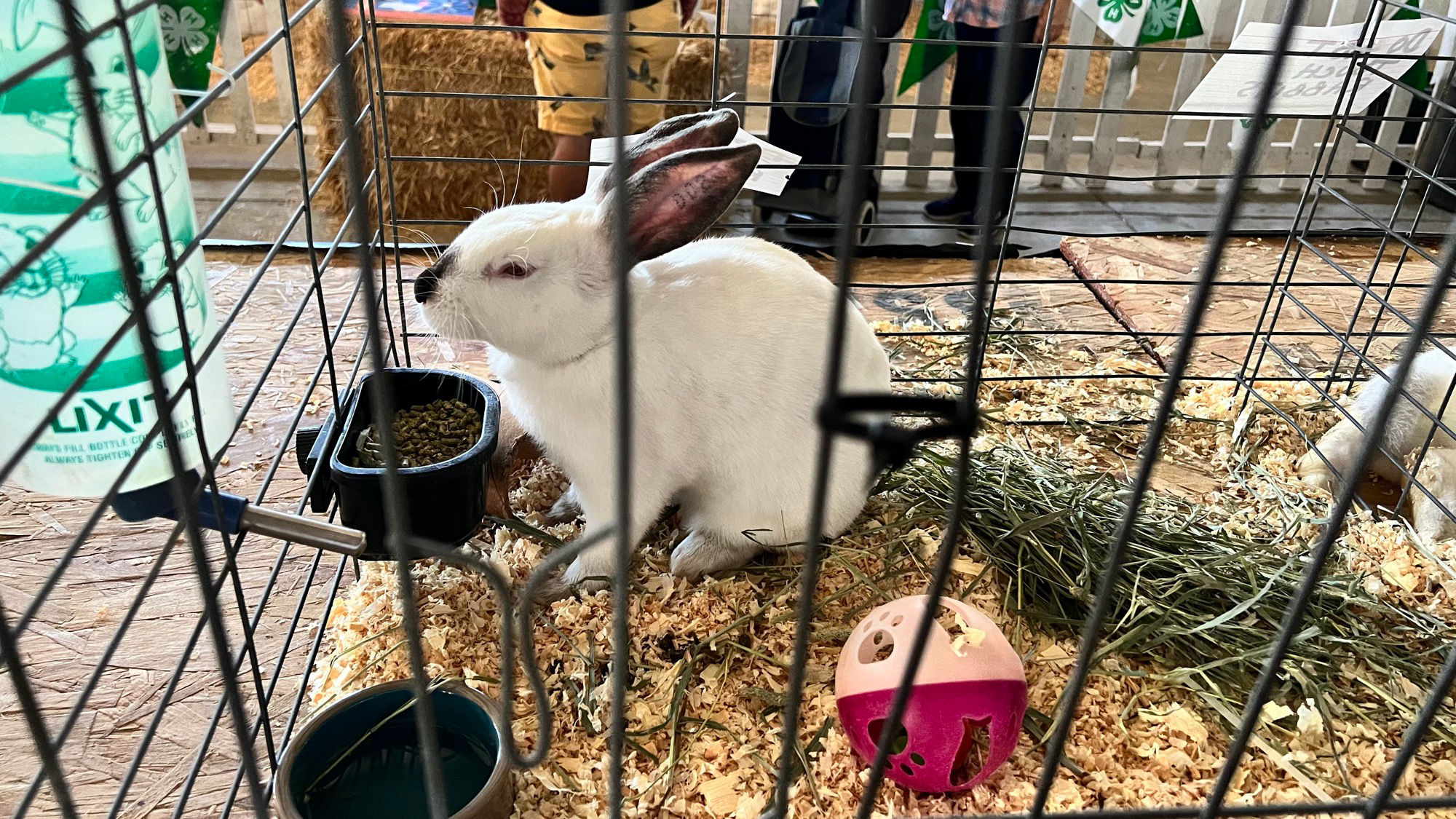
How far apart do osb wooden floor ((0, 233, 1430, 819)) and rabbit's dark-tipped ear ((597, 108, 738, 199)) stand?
0.55 metres

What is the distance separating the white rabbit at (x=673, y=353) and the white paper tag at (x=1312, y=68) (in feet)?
2.81

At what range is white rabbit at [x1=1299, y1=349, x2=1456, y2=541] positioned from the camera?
2.13 metres

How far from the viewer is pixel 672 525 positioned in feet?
6.70

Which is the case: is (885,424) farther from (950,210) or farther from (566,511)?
(950,210)

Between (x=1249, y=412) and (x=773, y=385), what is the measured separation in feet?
4.48

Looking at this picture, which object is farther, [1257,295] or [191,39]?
[1257,295]

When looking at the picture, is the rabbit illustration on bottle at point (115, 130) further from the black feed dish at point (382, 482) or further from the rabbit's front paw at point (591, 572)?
the rabbit's front paw at point (591, 572)

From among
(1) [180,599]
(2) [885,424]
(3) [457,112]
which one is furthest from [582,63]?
(2) [885,424]

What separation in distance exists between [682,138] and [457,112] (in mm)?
2053

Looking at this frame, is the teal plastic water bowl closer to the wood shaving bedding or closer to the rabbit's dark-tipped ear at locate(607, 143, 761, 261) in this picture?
the wood shaving bedding

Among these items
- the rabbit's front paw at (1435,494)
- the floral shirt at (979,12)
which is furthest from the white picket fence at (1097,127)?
the rabbit's front paw at (1435,494)

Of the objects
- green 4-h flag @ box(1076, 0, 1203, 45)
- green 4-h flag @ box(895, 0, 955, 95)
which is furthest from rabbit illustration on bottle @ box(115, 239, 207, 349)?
green 4-h flag @ box(895, 0, 955, 95)

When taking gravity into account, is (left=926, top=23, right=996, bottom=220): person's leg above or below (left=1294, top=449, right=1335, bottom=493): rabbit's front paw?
above

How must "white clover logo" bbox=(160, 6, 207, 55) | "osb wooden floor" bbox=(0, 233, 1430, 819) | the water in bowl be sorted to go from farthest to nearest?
"osb wooden floor" bbox=(0, 233, 1430, 819) < the water in bowl < "white clover logo" bbox=(160, 6, 207, 55)
